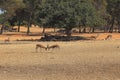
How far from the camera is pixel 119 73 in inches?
668

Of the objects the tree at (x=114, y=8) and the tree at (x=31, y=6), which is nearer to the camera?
the tree at (x=31, y=6)

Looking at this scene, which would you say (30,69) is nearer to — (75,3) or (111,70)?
(111,70)

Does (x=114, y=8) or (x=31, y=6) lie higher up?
(x=31, y=6)

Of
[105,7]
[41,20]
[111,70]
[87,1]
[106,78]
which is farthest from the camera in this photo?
[105,7]

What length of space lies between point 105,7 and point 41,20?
30817mm

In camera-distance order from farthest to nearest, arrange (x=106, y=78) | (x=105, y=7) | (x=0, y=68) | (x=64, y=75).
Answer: (x=105, y=7) < (x=0, y=68) < (x=64, y=75) < (x=106, y=78)

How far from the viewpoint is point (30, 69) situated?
738 inches

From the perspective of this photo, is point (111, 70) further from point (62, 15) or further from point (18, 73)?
point (62, 15)

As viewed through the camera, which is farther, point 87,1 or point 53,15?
point 87,1

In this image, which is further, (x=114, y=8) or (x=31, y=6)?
(x=114, y=8)

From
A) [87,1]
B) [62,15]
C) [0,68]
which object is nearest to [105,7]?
[87,1]

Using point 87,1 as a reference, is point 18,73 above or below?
below

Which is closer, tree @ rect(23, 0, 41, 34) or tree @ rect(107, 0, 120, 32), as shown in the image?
tree @ rect(23, 0, 41, 34)

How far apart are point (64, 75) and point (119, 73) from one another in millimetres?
2435
